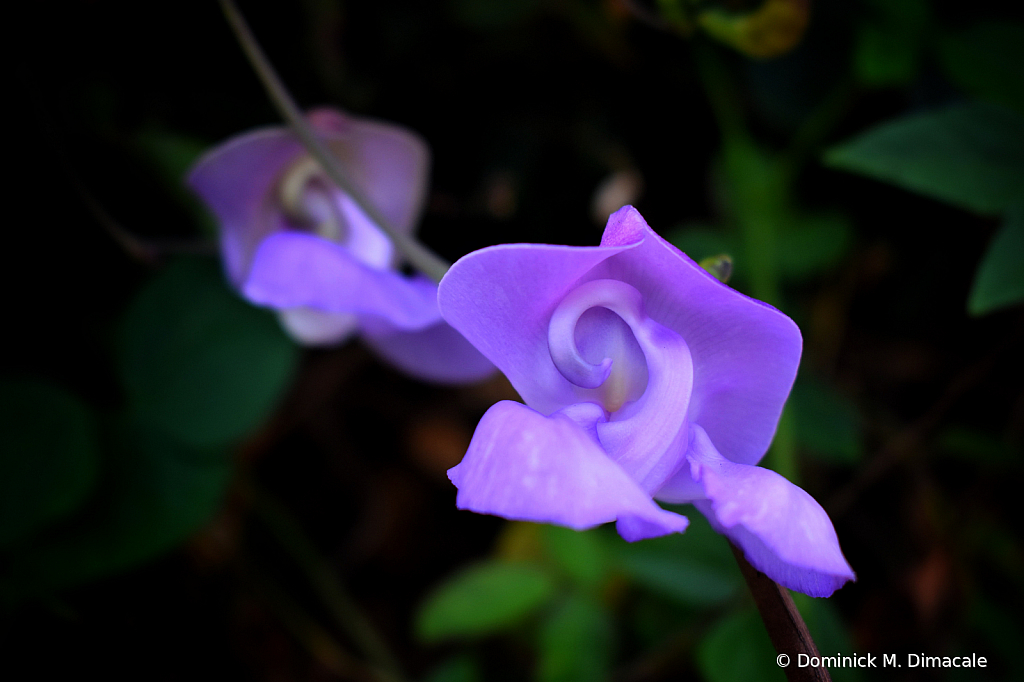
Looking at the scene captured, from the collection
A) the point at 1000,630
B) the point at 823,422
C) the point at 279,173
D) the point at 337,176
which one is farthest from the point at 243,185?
the point at 1000,630

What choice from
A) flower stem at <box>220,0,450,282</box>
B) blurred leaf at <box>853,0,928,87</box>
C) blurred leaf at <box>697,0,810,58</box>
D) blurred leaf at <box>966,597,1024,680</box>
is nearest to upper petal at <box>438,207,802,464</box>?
flower stem at <box>220,0,450,282</box>

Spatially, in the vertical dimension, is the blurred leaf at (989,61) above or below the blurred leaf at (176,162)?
above

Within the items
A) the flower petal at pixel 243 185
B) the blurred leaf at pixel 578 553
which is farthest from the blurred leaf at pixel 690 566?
the flower petal at pixel 243 185

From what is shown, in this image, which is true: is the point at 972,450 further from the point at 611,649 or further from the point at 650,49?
the point at 650,49

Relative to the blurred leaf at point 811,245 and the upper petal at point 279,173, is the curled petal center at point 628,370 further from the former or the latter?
the blurred leaf at point 811,245

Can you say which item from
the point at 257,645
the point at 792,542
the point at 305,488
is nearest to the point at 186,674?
the point at 257,645
